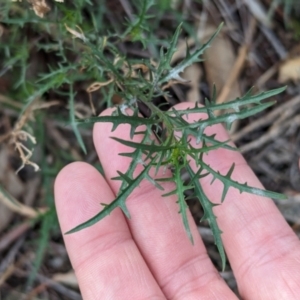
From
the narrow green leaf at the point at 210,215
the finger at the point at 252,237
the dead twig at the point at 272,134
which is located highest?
the dead twig at the point at 272,134

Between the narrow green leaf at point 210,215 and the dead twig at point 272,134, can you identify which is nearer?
the narrow green leaf at point 210,215

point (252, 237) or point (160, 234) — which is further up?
point (160, 234)

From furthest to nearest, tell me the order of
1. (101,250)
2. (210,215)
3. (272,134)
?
(272,134) → (101,250) → (210,215)

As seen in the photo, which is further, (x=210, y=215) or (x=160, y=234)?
(x=160, y=234)

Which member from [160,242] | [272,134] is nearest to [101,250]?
[160,242]

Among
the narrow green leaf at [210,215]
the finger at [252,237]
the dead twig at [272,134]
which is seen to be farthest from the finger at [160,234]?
the dead twig at [272,134]

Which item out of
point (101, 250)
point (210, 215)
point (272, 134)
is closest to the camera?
point (210, 215)

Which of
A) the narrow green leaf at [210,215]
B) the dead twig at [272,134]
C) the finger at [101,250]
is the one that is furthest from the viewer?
the dead twig at [272,134]

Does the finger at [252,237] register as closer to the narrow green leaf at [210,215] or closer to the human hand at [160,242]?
the human hand at [160,242]

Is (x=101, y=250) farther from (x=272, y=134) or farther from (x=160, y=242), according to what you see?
(x=272, y=134)

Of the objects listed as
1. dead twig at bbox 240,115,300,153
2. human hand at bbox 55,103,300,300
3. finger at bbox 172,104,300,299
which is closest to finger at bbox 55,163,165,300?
human hand at bbox 55,103,300,300
